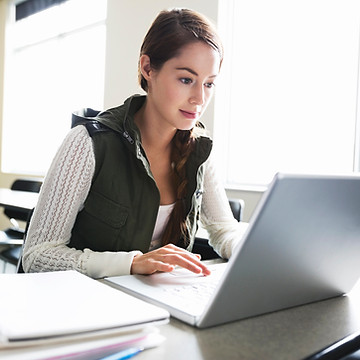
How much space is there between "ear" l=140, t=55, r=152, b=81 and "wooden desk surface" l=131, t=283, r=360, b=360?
841 mm

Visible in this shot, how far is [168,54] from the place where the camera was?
3.96 feet

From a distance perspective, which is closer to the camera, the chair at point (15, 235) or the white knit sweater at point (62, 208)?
the white knit sweater at point (62, 208)

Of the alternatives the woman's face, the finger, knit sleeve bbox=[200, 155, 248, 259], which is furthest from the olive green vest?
the finger

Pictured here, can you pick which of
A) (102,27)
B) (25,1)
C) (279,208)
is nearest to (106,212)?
(279,208)

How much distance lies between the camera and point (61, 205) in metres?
1.08

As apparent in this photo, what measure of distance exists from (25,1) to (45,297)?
5.77m

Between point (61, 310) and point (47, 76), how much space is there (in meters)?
5.48

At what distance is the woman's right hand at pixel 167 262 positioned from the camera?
80 centimetres

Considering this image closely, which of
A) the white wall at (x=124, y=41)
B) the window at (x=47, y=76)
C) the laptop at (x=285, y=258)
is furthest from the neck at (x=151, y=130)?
the window at (x=47, y=76)

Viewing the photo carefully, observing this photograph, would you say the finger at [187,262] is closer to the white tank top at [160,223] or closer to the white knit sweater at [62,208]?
the white knit sweater at [62,208]

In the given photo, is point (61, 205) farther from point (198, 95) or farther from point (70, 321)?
point (70, 321)

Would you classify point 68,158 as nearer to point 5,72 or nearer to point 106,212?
point 106,212

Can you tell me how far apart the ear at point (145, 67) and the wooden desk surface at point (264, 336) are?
84 cm

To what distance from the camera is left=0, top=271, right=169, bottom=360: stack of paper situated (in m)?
0.44
